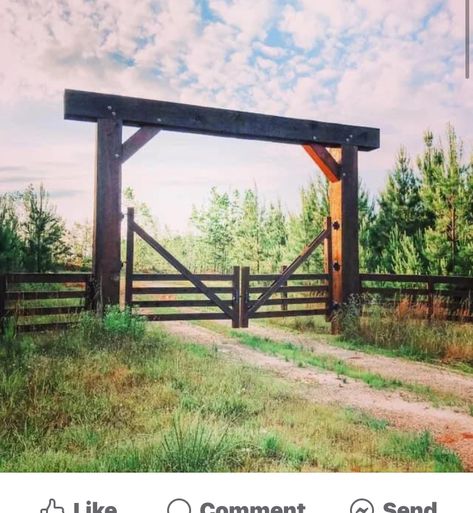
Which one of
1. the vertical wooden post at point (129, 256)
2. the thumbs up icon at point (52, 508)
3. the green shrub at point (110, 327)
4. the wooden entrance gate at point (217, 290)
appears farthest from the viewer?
the wooden entrance gate at point (217, 290)

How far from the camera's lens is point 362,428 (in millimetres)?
3422

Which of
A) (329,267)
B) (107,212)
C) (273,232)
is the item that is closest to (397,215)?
(273,232)

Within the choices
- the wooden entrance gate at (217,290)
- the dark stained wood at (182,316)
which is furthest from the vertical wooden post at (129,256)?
the dark stained wood at (182,316)

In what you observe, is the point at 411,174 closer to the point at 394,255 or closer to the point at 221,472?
the point at 394,255

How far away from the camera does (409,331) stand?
7.08m

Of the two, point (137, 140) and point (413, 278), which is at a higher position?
point (137, 140)

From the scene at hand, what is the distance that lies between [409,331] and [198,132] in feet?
13.9

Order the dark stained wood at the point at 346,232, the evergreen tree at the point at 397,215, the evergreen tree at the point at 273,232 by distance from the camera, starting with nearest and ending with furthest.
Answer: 1. the dark stained wood at the point at 346,232
2. the evergreen tree at the point at 397,215
3. the evergreen tree at the point at 273,232

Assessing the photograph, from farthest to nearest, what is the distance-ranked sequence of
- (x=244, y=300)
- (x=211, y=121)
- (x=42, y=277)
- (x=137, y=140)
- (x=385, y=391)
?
1. (x=244, y=300)
2. (x=211, y=121)
3. (x=137, y=140)
4. (x=42, y=277)
5. (x=385, y=391)

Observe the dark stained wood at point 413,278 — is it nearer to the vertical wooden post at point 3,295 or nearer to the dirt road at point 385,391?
the dirt road at point 385,391

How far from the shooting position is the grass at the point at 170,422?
2.73 m

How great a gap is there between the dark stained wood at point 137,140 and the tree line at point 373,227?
12.2 ft

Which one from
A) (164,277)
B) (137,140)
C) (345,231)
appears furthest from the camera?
(345,231)

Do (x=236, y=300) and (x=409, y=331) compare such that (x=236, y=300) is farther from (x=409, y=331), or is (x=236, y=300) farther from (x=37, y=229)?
(x=37, y=229)
